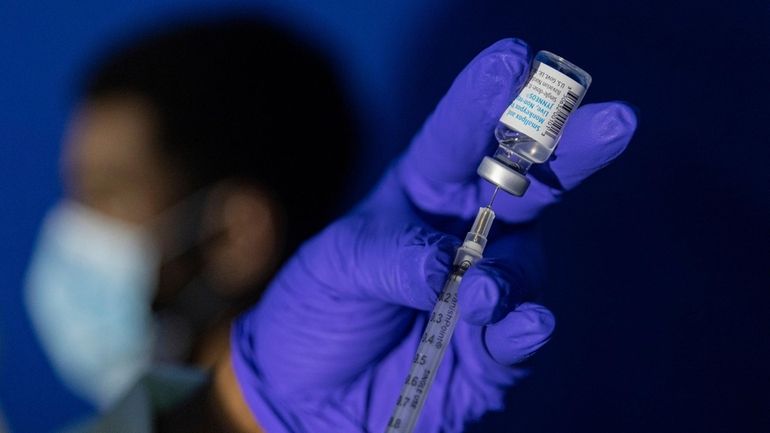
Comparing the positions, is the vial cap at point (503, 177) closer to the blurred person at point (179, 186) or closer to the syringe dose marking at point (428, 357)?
the syringe dose marking at point (428, 357)

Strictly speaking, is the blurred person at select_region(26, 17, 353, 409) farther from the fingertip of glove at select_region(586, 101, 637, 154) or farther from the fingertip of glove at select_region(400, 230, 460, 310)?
the fingertip of glove at select_region(586, 101, 637, 154)

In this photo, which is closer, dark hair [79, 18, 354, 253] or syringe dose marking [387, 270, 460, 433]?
syringe dose marking [387, 270, 460, 433]

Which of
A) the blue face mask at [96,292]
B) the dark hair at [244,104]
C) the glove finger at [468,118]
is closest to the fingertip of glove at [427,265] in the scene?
the glove finger at [468,118]

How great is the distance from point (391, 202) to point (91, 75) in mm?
680

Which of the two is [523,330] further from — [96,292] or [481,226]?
[96,292]

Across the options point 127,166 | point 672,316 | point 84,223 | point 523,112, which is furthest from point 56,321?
point 672,316

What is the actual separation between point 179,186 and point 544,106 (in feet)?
2.27

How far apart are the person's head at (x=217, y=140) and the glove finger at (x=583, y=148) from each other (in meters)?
0.47

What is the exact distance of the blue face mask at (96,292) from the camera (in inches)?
47.4

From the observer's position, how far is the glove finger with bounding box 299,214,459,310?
2.42 ft

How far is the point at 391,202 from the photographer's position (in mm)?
974

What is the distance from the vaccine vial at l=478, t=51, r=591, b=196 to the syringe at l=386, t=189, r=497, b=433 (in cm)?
4

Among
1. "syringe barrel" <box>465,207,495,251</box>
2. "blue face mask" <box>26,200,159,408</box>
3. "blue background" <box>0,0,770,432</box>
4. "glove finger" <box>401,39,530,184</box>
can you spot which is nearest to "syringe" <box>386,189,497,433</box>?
"syringe barrel" <box>465,207,495,251</box>

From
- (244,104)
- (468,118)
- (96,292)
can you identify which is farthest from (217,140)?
(468,118)
